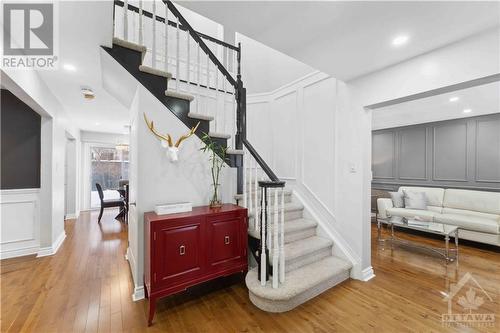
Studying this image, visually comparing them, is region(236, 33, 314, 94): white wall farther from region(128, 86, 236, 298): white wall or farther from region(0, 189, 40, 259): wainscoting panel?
region(0, 189, 40, 259): wainscoting panel

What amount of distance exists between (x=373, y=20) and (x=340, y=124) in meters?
1.41

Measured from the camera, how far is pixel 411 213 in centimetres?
437

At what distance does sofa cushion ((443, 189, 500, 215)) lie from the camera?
157 inches

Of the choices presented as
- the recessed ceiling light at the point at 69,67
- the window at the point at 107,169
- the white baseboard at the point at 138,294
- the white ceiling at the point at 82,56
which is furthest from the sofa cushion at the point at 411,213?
the window at the point at 107,169

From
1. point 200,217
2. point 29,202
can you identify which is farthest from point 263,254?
point 29,202

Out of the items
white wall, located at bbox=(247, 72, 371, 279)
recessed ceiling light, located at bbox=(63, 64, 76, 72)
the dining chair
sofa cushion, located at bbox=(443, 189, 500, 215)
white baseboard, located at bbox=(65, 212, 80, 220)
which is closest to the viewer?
recessed ceiling light, located at bbox=(63, 64, 76, 72)

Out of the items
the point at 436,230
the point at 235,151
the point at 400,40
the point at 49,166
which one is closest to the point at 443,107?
the point at 436,230

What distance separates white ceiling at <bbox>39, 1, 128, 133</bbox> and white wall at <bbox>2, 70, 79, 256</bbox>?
0.69ft

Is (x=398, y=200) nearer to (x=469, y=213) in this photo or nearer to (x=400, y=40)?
(x=469, y=213)

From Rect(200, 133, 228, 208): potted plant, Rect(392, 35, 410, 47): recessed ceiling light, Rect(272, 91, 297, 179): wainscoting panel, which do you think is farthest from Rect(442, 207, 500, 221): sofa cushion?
Rect(200, 133, 228, 208): potted plant

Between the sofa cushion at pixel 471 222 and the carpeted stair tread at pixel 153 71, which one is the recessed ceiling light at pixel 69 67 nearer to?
the carpeted stair tread at pixel 153 71

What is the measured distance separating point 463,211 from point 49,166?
761 centimetres

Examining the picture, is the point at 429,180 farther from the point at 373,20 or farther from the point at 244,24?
the point at 244,24

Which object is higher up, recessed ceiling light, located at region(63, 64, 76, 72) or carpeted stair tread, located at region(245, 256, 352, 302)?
recessed ceiling light, located at region(63, 64, 76, 72)
